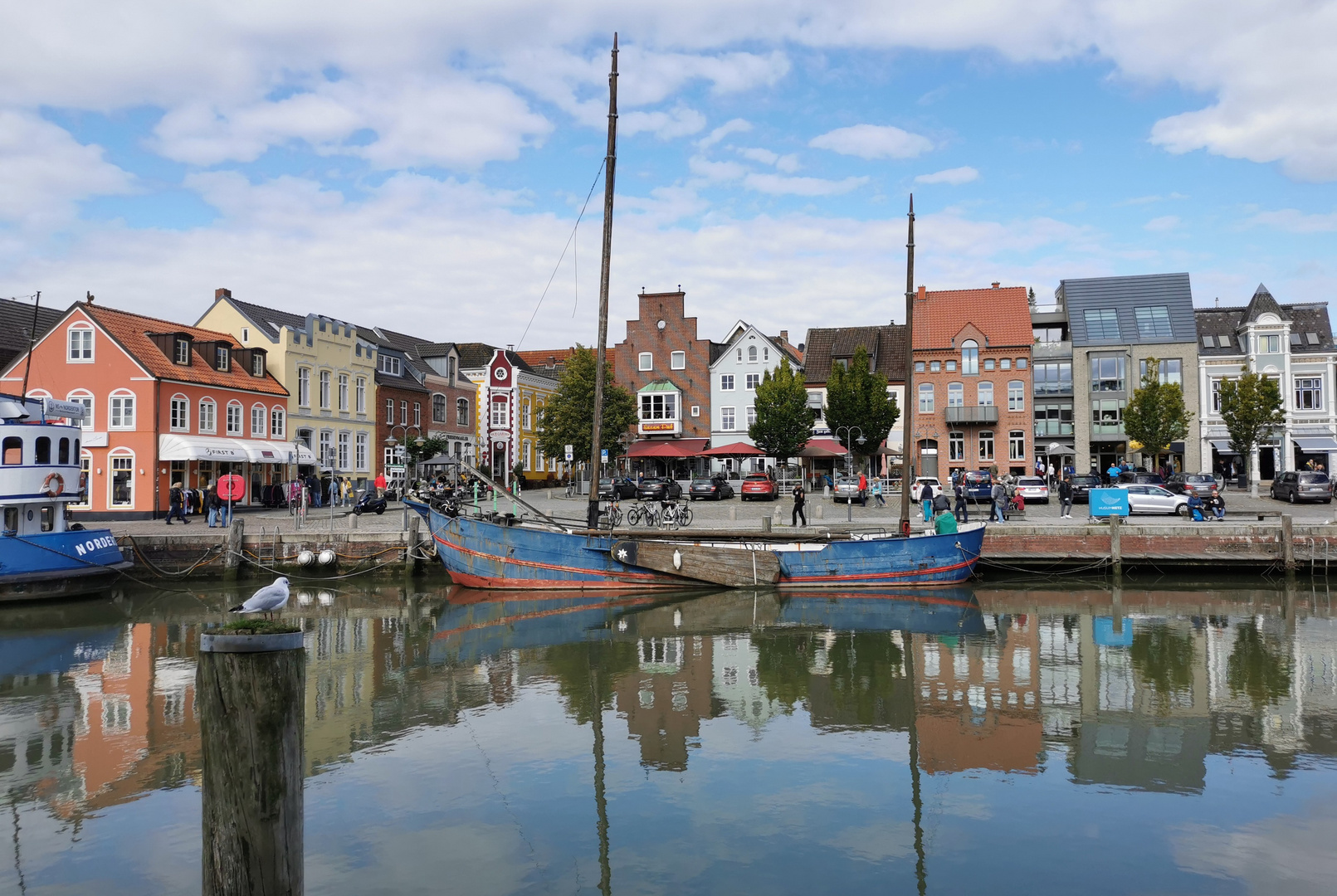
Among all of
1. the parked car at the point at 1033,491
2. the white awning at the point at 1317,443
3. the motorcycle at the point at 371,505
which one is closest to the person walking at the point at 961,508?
the parked car at the point at 1033,491

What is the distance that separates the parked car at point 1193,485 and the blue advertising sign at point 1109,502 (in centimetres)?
615

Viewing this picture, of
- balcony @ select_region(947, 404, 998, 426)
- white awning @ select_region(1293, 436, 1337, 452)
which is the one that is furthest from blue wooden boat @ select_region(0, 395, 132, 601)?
white awning @ select_region(1293, 436, 1337, 452)

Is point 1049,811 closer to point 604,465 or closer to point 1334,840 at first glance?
point 1334,840

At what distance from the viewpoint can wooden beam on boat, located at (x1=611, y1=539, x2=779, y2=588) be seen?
77.2ft

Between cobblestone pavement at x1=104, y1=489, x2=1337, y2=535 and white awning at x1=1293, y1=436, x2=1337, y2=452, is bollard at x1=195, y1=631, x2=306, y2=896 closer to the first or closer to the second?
cobblestone pavement at x1=104, y1=489, x2=1337, y2=535

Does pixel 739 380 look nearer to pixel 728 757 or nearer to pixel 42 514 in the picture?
pixel 42 514

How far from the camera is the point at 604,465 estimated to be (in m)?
55.1

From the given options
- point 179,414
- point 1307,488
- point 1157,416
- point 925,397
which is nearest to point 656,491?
point 179,414

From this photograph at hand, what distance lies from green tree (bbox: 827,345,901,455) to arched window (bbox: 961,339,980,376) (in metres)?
9.63

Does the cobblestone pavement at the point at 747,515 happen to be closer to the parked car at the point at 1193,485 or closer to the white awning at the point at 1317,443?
the parked car at the point at 1193,485

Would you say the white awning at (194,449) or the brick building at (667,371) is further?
the brick building at (667,371)

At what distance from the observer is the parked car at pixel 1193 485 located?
3525cm

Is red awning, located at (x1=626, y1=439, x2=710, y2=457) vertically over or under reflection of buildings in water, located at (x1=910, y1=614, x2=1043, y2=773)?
over

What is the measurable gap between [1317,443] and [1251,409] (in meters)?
12.0
